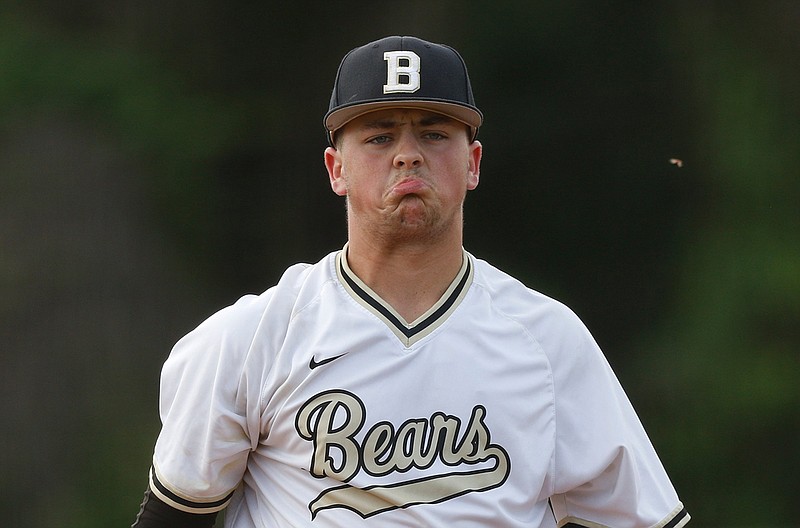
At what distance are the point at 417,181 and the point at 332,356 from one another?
1.25 ft

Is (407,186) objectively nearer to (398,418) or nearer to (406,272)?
(406,272)

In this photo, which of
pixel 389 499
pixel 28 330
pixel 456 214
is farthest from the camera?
pixel 28 330

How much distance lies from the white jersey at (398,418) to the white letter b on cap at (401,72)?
0.39 metres

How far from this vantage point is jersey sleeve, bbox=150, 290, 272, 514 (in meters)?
2.46

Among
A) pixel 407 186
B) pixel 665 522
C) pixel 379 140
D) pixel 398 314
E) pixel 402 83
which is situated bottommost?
pixel 665 522

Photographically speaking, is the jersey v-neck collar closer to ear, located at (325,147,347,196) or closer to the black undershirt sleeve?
ear, located at (325,147,347,196)

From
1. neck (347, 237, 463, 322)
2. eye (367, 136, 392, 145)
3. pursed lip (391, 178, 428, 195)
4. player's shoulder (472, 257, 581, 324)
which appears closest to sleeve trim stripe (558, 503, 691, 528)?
player's shoulder (472, 257, 581, 324)

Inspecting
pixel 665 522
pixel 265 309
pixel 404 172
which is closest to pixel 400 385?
pixel 265 309

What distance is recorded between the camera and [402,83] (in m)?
2.47

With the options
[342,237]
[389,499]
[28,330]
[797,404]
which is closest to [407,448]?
[389,499]

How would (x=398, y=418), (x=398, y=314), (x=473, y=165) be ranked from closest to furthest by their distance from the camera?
1. (x=398, y=418)
2. (x=398, y=314)
3. (x=473, y=165)

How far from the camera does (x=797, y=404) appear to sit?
615 cm

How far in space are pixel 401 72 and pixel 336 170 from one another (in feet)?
0.87

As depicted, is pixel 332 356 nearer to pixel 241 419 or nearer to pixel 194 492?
pixel 241 419
